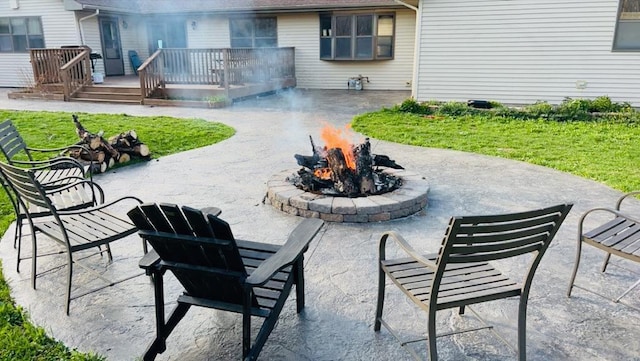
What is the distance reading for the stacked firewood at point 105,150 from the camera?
579 cm

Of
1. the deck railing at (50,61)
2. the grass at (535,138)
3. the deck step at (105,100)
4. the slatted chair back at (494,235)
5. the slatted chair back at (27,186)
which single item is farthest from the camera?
the deck railing at (50,61)

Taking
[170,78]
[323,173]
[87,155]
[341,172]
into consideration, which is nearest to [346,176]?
[341,172]

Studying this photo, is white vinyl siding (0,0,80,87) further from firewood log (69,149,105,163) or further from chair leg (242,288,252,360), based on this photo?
chair leg (242,288,252,360)

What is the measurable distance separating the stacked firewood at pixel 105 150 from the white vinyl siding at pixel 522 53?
25.0 ft

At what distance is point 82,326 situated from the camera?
2551 mm

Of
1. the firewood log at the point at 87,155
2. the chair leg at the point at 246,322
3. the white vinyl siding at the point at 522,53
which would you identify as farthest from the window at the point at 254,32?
the chair leg at the point at 246,322

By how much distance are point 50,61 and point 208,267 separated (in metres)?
14.4

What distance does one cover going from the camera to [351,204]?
13.4ft

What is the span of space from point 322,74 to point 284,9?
2.55 m

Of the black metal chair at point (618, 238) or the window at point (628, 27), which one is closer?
the black metal chair at point (618, 238)

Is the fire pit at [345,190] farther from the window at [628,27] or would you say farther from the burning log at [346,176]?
the window at [628,27]

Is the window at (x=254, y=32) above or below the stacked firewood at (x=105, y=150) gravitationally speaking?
above

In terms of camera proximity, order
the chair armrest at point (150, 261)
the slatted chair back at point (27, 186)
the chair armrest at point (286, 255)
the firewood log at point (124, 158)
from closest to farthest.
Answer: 1. the chair armrest at point (286, 255)
2. the chair armrest at point (150, 261)
3. the slatted chair back at point (27, 186)
4. the firewood log at point (124, 158)

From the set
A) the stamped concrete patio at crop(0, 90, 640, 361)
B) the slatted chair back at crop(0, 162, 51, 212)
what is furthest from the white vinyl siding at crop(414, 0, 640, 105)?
the slatted chair back at crop(0, 162, 51, 212)
